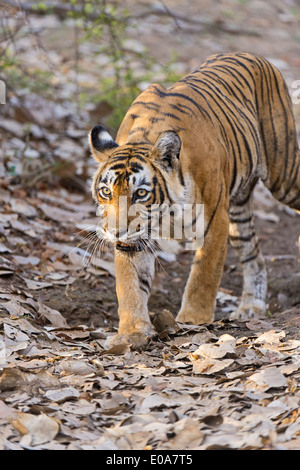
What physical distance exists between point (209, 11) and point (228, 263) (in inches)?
410

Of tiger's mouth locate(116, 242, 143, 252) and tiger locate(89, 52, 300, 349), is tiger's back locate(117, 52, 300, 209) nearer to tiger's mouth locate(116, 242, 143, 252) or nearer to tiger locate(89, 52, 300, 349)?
tiger locate(89, 52, 300, 349)

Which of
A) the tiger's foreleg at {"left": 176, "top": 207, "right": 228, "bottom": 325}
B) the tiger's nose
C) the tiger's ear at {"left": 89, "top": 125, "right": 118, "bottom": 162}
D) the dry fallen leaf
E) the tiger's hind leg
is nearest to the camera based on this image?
the dry fallen leaf

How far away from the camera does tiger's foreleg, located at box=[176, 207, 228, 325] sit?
4.73 metres

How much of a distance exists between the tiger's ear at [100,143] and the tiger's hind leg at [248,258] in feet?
6.62

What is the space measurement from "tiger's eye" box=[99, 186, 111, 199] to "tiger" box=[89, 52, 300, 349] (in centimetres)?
1

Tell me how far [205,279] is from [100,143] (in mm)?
1197

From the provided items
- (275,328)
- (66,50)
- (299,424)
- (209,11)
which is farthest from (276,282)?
(209,11)

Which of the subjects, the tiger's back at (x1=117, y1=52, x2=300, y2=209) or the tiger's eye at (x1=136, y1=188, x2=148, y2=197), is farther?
the tiger's back at (x1=117, y1=52, x2=300, y2=209)

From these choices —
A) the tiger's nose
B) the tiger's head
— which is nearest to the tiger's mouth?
the tiger's head

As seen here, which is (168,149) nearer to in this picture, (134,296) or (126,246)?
(126,246)

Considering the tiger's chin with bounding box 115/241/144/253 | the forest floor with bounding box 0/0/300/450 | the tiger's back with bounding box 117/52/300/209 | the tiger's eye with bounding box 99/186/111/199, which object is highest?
the tiger's back with bounding box 117/52/300/209

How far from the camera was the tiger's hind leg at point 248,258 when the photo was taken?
19.3 feet
